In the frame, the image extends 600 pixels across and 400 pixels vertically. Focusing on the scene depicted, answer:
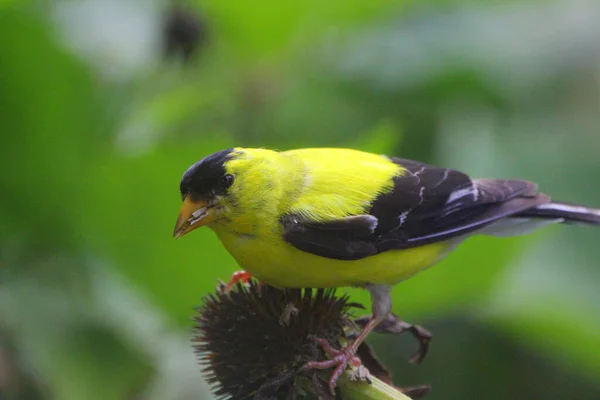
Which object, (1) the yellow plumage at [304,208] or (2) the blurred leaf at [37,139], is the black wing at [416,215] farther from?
(2) the blurred leaf at [37,139]

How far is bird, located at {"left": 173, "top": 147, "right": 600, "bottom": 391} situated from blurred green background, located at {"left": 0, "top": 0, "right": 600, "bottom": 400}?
21cm

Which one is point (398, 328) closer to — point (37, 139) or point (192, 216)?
point (192, 216)

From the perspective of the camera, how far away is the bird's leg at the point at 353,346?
1319 mm

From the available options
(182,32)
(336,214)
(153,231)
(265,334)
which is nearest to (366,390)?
(265,334)

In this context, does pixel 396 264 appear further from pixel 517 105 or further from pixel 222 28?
pixel 517 105

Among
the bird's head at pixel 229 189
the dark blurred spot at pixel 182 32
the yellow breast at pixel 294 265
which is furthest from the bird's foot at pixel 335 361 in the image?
the dark blurred spot at pixel 182 32

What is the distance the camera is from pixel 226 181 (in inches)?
57.2

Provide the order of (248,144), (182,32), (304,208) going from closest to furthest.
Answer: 1. (304,208)
2. (248,144)
3. (182,32)

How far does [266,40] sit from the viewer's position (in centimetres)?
231

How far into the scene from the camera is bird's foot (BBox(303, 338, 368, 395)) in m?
1.30

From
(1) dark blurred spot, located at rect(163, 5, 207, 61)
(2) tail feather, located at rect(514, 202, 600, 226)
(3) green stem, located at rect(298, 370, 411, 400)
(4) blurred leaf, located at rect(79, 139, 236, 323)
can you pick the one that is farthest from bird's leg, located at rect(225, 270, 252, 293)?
(1) dark blurred spot, located at rect(163, 5, 207, 61)

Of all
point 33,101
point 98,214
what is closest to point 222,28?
point 33,101

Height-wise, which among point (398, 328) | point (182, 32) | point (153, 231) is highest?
point (182, 32)

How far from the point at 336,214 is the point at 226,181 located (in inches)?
9.0
